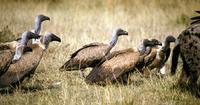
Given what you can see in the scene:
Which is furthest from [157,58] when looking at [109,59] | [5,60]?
[5,60]

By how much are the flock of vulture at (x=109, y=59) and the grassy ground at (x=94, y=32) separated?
0.69 ft

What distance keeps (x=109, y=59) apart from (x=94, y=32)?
693 cm

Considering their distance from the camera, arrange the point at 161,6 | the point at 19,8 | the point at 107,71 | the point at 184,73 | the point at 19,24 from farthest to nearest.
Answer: the point at 161,6 < the point at 19,8 < the point at 19,24 < the point at 107,71 < the point at 184,73

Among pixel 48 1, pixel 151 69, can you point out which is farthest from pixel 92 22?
pixel 151 69

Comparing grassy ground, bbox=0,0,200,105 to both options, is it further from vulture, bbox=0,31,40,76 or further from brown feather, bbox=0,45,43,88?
vulture, bbox=0,31,40,76

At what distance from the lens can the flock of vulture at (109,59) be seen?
8117mm

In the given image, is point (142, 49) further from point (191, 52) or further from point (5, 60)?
point (5, 60)

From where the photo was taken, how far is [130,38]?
15734 mm

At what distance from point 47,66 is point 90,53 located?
43.2 inches

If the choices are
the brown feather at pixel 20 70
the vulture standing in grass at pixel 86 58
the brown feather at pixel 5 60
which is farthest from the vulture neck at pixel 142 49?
the brown feather at pixel 5 60

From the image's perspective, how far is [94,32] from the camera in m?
16.6

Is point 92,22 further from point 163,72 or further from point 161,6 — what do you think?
point 163,72

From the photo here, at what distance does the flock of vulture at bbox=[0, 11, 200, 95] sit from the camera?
812 cm

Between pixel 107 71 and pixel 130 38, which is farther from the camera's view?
pixel 130 38
